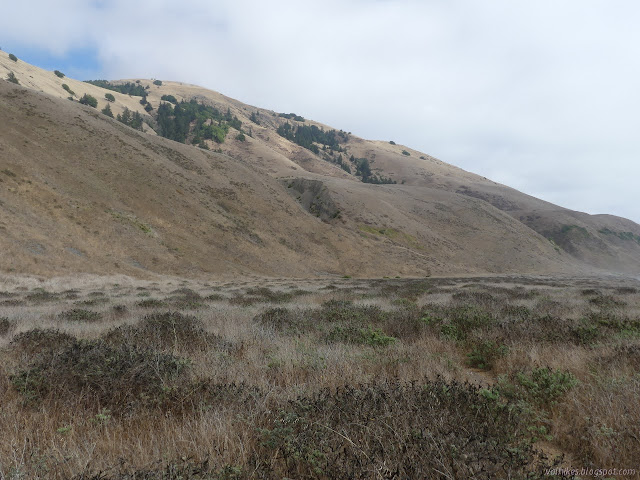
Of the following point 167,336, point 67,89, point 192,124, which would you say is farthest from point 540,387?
point 192,124

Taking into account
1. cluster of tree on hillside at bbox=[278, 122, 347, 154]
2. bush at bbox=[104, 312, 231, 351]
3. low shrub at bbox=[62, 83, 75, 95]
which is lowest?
bush at bbox=[104, 312, 231, 351]

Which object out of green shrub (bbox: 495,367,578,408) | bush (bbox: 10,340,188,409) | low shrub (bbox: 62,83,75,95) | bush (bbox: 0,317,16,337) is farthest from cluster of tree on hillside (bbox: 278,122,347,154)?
green shrub (bbox: 495,367,578,408)

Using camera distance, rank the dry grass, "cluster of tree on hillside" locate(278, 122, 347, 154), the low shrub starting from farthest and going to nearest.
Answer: "cluster of tree on hillside" locate(278, 122, 347, 154)
the low shrub
the dry grass

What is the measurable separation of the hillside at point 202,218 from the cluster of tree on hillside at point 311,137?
161 feet

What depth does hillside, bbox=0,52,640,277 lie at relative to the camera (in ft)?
102

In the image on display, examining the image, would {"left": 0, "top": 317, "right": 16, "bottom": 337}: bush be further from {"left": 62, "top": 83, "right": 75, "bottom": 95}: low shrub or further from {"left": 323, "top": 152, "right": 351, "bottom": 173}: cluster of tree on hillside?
{"left": 323, "top": 152, "right": 351, "bottom": 173}: cluster of tree on hillside

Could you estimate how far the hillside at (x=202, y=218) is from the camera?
102 ft

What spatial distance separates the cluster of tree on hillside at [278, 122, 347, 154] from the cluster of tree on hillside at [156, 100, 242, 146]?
25.2 m

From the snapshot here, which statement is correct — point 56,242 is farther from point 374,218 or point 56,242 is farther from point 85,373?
point 374,218

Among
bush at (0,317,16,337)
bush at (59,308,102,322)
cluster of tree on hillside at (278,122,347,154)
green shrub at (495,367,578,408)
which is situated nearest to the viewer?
green shrub at (495,367,578,408)

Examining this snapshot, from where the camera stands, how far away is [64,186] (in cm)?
3562

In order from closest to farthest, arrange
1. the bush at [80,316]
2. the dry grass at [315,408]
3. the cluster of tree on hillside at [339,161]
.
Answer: the dry grass at [315,408] → the bush at [80,316] → the cluster of tree on hillside at [339,161]

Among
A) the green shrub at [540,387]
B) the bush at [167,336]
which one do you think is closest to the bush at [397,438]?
the green shrub at [540,387]

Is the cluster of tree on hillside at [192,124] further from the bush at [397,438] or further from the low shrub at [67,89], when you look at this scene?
the bush at [397,438]
